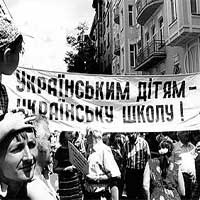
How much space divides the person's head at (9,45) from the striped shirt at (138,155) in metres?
7.41

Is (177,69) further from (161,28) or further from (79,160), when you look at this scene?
(79,160)

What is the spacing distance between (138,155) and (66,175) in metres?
3.15

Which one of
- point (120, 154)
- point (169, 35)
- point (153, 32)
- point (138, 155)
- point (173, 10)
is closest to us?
point (138, 155)

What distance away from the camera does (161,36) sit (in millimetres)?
21891

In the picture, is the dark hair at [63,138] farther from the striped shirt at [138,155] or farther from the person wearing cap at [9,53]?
the person wearing cap at [9,53]

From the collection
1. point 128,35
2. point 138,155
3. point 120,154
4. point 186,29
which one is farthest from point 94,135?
point 128,35

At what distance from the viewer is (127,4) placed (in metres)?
31.5

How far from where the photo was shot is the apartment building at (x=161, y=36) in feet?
56.9

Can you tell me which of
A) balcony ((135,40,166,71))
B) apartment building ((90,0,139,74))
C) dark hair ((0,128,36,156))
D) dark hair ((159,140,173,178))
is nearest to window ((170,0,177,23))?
balcony ((135,40,166,71))

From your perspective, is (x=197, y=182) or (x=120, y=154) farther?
(x=120, y=154)

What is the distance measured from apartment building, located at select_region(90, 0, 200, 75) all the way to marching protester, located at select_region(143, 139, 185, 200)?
1256 cm

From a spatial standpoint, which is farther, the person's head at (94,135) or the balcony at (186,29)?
the balcony at (186,29)

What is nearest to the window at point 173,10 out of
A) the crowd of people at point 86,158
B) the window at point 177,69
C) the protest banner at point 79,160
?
the window at point 177,69

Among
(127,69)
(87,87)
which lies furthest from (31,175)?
(127,69)
